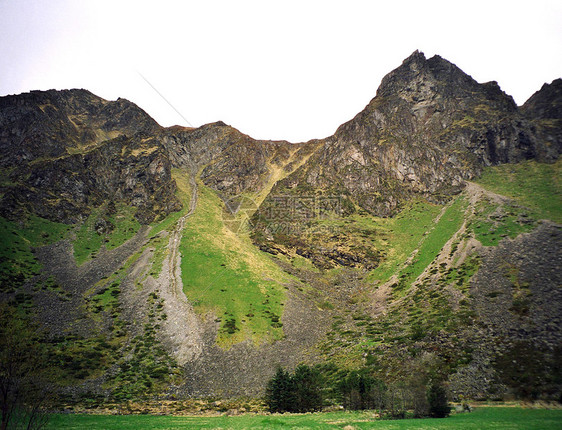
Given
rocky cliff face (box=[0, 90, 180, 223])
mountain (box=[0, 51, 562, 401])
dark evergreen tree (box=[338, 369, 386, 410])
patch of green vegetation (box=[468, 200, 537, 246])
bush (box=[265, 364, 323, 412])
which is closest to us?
dark evergreen tree (box=[338, 369, 386, 410])

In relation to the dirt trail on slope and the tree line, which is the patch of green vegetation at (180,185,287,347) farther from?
the tree line

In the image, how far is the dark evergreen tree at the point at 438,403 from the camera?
1137 inches

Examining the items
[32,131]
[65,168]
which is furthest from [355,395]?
[32,131]

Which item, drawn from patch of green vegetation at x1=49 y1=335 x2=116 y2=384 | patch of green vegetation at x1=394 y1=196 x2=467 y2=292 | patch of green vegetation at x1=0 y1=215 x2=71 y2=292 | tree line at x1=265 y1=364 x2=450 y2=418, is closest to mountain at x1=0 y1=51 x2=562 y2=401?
patch of green vegetation at x1=49 y1=335 x2=116 y2=384

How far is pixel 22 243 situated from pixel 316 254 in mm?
116431

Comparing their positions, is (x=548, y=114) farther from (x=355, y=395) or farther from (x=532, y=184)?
(x=355, y=395)

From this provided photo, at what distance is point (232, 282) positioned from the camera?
91438mm

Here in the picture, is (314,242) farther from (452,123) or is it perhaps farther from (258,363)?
(452,123)

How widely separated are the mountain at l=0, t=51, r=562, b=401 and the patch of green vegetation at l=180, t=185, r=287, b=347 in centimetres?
75

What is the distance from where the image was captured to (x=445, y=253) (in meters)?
89.4

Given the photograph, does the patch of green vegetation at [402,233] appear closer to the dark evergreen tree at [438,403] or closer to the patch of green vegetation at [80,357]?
the dark evergreen tree at [438,403]

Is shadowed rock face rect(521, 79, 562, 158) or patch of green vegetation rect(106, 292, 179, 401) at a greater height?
shadowed rock face rect(521, 79, 562, 158)

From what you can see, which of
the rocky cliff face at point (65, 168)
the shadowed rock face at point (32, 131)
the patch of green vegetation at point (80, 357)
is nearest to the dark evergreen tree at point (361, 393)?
the patch of green vegetation at point (80, 357)

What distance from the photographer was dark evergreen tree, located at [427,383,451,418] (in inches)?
1137
